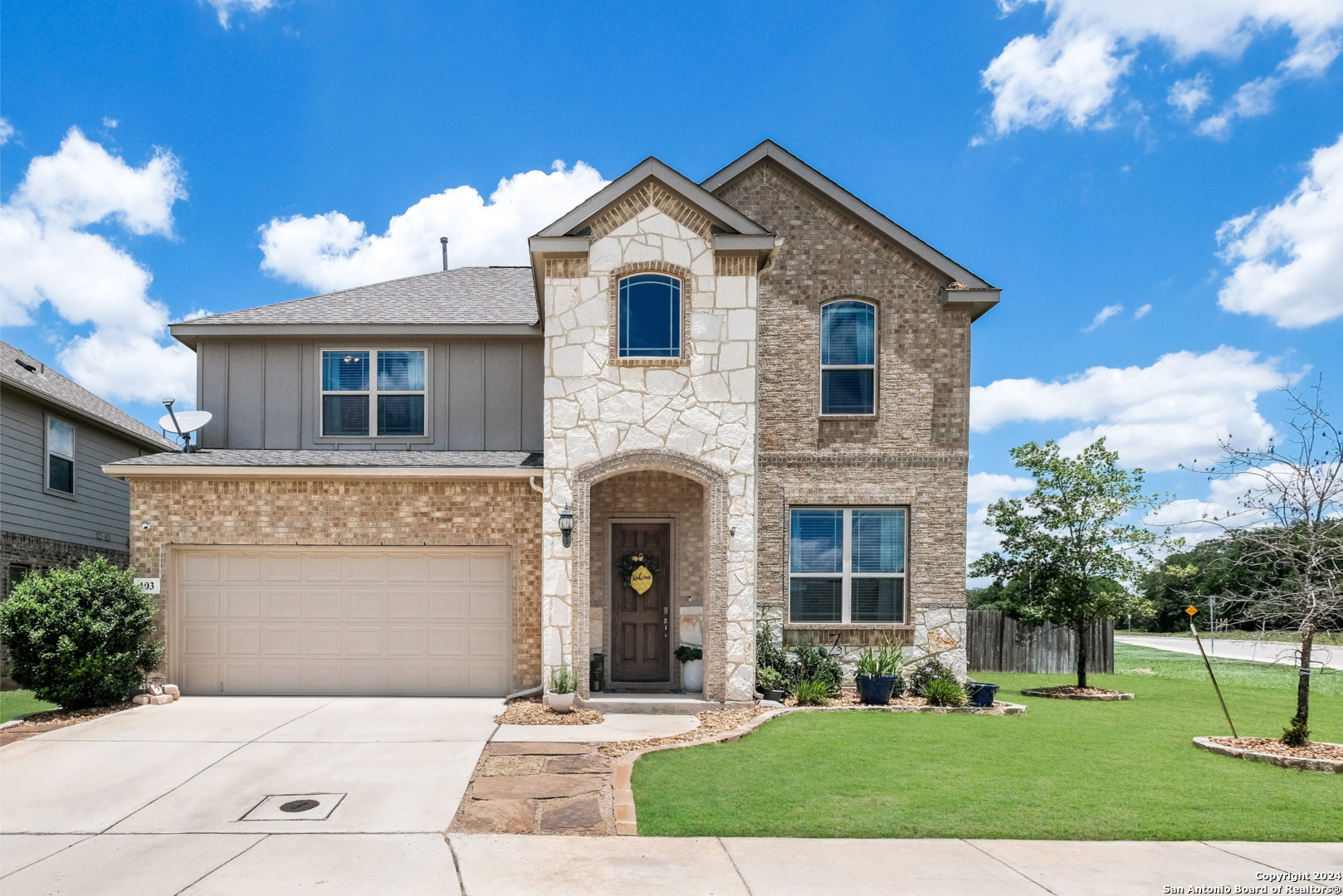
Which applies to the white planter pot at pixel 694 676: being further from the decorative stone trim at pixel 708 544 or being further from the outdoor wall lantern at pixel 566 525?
the outdoor wall lantern at pixel 566 525

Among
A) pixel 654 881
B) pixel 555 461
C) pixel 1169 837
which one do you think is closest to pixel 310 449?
pixel 555 461

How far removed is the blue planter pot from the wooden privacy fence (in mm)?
6197

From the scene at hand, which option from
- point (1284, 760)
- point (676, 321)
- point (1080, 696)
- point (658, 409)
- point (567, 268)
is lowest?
A: point (1080, 696)

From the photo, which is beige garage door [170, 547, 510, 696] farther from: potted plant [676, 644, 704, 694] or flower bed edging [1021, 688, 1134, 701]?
flower bed edging [1021, 688, 1134, 701]

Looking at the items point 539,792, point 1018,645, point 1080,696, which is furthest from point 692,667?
point 1018,645

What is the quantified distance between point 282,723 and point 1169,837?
9.26m

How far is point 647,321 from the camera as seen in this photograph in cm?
1184

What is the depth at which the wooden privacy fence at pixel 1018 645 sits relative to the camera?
57.7 ft

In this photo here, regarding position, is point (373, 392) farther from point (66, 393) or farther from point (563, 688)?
point (66, 393)

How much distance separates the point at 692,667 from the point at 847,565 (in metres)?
3.15

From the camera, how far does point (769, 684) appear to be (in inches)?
478

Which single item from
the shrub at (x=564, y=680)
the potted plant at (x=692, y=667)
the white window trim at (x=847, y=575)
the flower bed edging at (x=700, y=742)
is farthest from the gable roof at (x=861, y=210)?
the shrub at (x=564, y=680)

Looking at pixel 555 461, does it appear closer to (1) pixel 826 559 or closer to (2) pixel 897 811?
(1) pixel 826 559

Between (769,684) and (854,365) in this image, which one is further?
(854,365)
